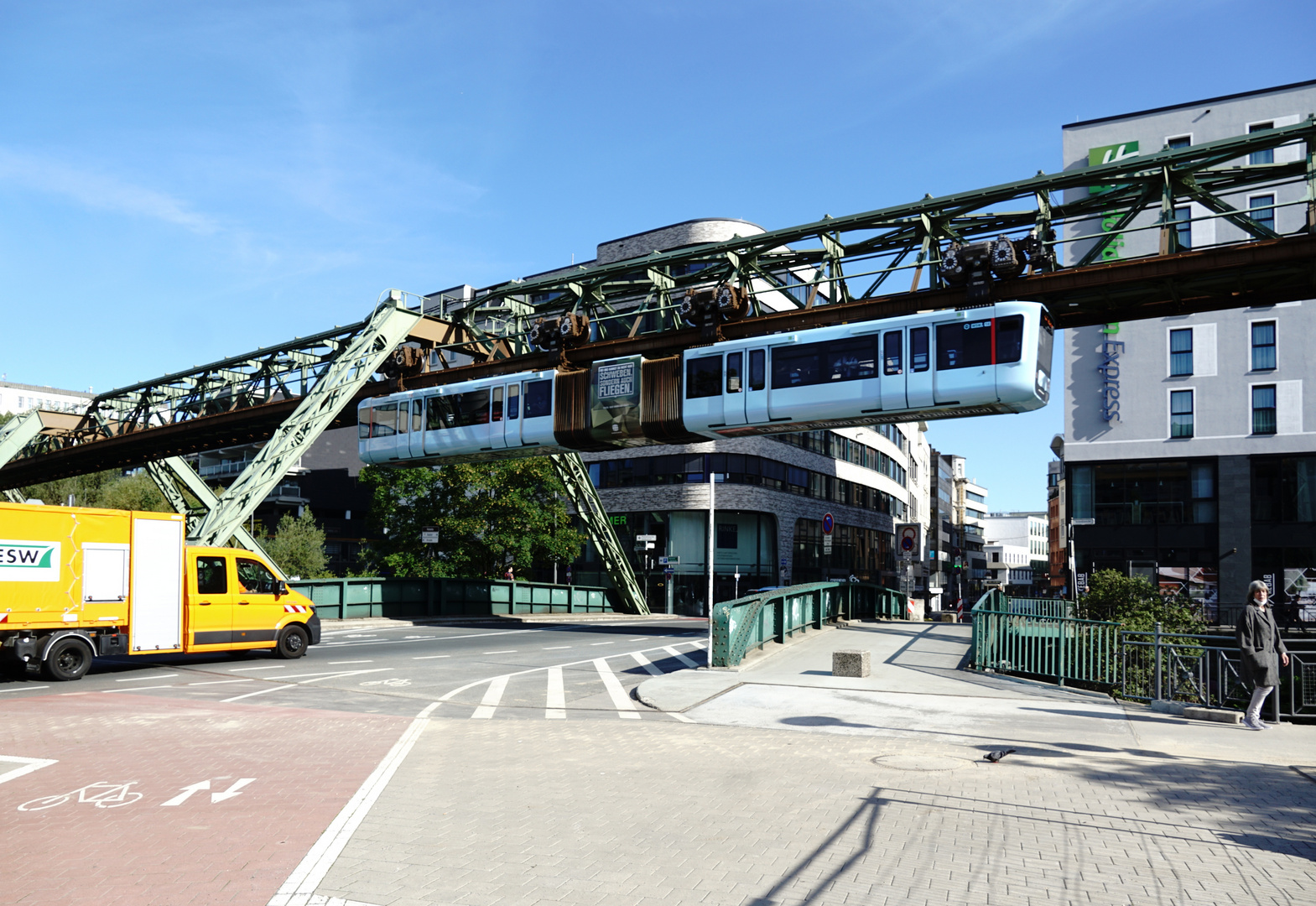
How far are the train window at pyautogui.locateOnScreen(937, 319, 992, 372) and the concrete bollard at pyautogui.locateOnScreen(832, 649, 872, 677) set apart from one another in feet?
21.7

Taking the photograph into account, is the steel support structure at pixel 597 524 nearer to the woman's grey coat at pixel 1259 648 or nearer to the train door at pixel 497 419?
the train door at pixel 497 419

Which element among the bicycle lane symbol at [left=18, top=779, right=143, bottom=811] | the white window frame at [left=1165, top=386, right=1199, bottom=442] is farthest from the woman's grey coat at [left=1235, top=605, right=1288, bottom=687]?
the white window frame at [left=1165, top=386, right=1199, bottom=442]

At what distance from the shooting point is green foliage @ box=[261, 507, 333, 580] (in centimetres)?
5347

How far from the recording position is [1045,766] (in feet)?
32.7

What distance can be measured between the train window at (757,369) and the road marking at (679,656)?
6.48 meters

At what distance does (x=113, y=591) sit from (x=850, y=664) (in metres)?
12.7

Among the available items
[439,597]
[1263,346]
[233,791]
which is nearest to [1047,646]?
[233,791]

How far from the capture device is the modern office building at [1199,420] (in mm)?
46250

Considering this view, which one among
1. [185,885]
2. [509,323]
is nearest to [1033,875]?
[185,885]

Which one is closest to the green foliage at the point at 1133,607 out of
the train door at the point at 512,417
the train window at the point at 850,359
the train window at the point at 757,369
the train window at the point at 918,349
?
the train window at the point at 918,349

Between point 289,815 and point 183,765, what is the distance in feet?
8.28

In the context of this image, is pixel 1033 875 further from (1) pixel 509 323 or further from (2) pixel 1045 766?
(1) pixel 509 323

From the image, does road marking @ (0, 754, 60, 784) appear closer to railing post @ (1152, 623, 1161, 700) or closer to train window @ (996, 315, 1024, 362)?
railing post @ (1152, 623, 1161, 700)

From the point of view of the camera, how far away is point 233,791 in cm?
868
